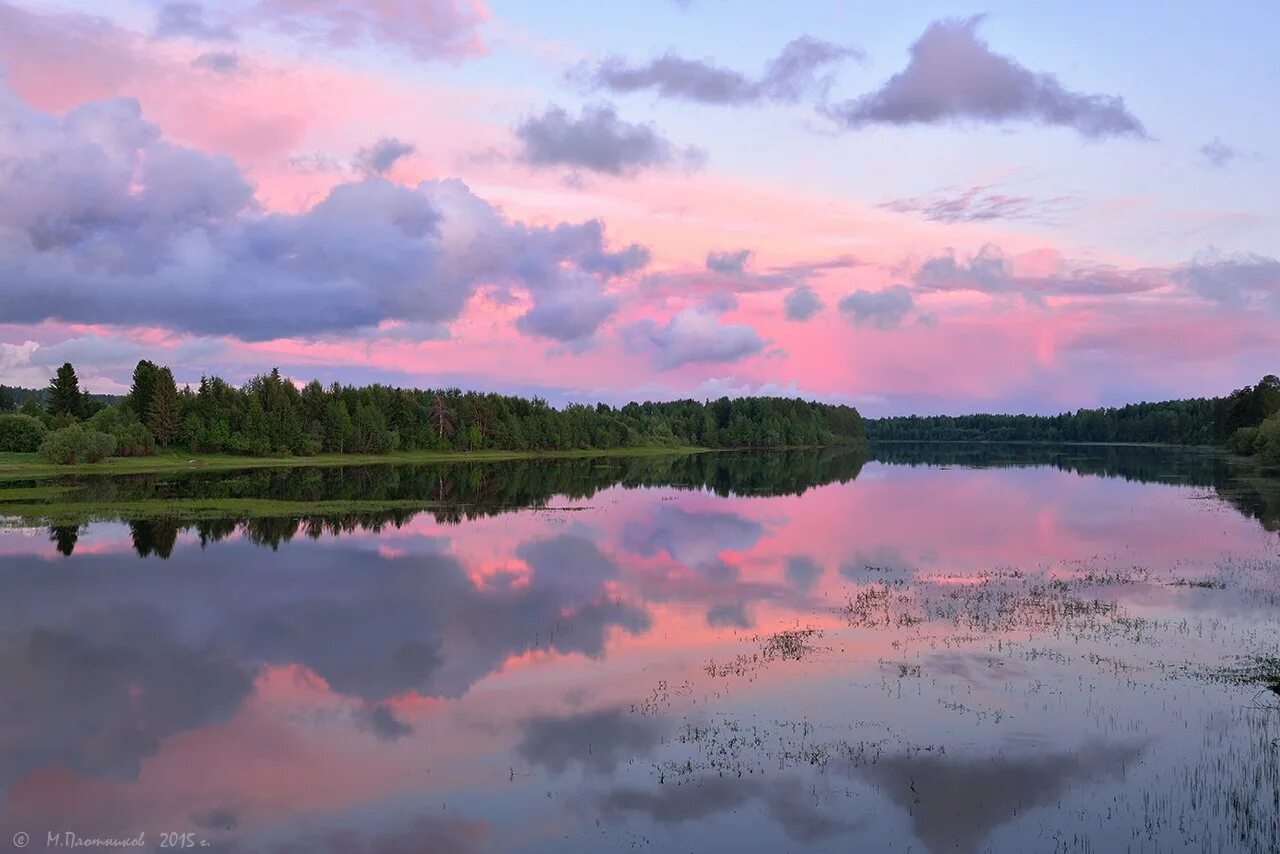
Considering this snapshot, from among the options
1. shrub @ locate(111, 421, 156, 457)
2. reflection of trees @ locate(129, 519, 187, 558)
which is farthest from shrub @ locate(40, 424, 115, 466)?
reflection of trees @ locate(129, 519, 187, 558)

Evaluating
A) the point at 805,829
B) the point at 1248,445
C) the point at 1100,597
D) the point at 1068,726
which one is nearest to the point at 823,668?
the point at 1068,726

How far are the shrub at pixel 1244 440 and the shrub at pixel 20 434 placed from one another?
19574 cm

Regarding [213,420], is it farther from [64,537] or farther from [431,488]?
[64,537]

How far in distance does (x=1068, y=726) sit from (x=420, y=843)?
15.6 metres

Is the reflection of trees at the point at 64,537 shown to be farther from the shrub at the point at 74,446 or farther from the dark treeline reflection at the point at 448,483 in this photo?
the shrub at the point at 74,446

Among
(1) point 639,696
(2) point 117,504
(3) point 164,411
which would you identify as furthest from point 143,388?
(1) point 639,696

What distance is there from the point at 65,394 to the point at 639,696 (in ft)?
553

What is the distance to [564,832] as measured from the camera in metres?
17.5

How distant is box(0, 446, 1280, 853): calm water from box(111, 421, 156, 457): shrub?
88007 millimetres

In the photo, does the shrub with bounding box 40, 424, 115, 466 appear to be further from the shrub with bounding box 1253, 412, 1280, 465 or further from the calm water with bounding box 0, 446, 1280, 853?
the shrub with bounding box 1253, 412, 1280, 465

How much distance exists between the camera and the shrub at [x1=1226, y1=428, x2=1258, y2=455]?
16831 cm

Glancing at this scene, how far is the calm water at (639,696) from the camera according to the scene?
1792 cm

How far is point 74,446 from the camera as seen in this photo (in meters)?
118

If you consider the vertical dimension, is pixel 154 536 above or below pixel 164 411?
below
